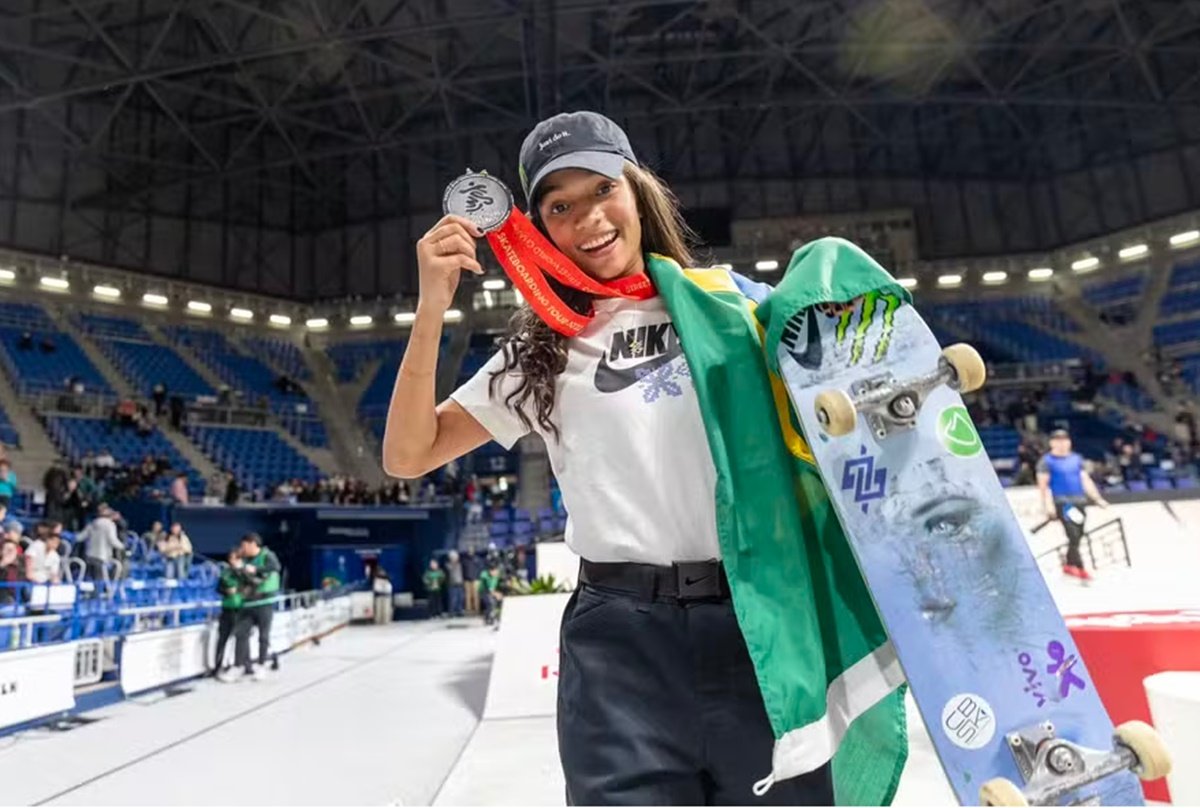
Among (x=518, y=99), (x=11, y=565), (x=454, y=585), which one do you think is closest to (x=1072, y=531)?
(x=11, y=565)

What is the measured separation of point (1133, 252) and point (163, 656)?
27434mm

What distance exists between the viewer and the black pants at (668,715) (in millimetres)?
1028

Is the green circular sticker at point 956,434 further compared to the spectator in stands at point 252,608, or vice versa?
the spectator in stands at point 252,608

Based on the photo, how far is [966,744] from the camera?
39.7 inches

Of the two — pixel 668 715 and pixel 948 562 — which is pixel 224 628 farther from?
pixel 948 562

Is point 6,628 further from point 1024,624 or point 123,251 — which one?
point 123,251

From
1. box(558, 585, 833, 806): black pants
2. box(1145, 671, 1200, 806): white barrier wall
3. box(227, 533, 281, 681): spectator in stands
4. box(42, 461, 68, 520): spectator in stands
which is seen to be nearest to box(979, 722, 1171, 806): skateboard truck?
box(558, 585, 833, 806): black pants

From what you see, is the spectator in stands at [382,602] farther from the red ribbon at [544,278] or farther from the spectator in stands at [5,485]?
the red ribbon at [544,278]

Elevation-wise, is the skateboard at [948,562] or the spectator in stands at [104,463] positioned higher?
the spectator in stands at [104,463]

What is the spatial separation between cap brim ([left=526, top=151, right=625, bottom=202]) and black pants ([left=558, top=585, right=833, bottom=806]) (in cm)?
72

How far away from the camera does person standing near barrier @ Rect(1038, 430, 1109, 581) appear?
6738mm

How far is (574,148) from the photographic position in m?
1.27

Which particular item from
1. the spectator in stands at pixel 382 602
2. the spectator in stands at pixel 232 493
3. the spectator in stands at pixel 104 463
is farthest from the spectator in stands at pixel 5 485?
the spectator in stands at pixel 382 602

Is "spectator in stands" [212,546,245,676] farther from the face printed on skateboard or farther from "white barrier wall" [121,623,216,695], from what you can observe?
the face printed on skateboard
